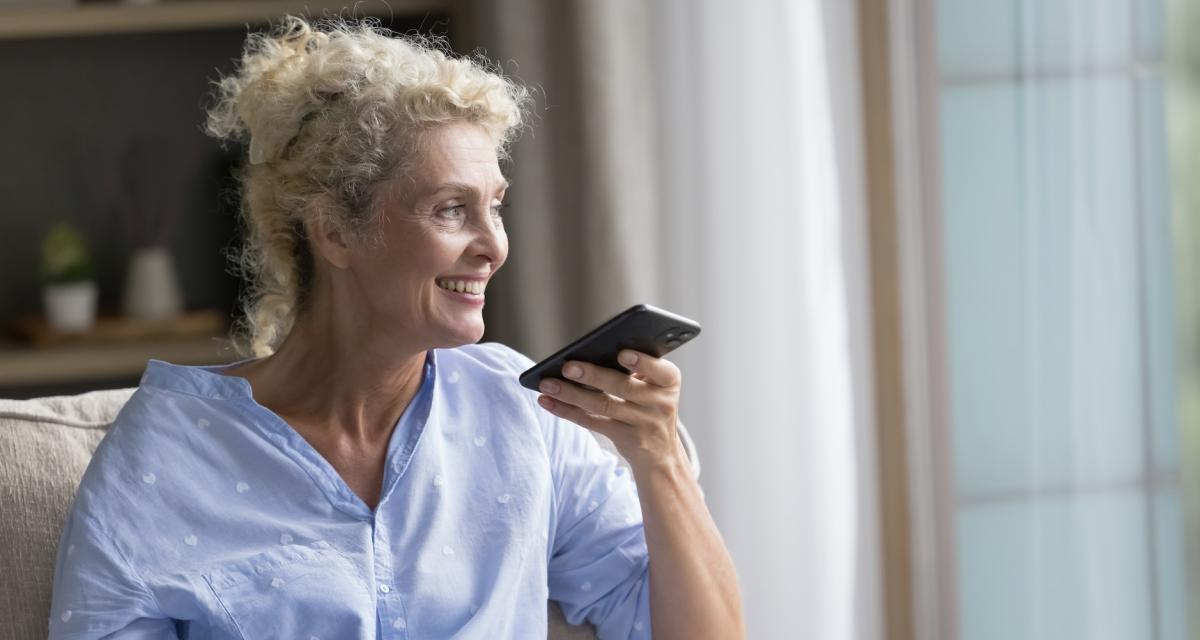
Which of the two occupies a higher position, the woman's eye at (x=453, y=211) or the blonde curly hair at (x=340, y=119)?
the blonde curly hair at (x=340, y=119)

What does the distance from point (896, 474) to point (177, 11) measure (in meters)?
1.75

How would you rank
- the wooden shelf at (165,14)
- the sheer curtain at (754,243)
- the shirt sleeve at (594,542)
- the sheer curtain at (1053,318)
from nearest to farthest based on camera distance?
the shirt sleeve at (594,542) → the sheer curtain at (1053,318) → the sheer curtain at (754,243) → the wooden shelf at (165,14)

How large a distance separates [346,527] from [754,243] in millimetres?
1147

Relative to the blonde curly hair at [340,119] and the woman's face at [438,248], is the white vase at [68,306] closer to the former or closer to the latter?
the blonde curly hair at [340,119]

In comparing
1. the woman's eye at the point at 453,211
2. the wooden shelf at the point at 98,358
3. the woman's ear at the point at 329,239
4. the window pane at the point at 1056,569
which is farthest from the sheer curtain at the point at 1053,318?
the wooden shelf at the point at 98,358

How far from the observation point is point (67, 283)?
116 inches

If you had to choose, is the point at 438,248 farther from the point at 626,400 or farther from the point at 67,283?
the point at 67,283

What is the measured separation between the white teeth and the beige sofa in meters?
0.40

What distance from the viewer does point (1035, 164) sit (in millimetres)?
2031

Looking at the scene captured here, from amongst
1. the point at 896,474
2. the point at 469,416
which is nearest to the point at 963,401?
the point at 896,474

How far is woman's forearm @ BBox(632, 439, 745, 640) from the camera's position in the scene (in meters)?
1.48

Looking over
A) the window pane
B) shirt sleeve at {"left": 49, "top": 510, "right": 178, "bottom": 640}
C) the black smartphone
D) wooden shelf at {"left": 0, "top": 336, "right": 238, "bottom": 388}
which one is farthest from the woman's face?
wooden shelf at {"left": 0, "top": 336, "right": 238, "bottom": 388}

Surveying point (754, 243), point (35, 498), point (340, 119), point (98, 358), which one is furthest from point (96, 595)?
point (98, 358)

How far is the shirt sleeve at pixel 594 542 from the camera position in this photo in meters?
1.54
